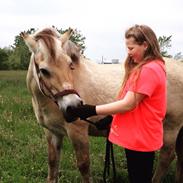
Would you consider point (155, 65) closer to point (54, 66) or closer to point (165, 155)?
point (54, 66)

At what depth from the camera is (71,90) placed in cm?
382

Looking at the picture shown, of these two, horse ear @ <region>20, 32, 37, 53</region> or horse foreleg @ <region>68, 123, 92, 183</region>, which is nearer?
horse ear @ <region>20, 32, 37, 53</region>

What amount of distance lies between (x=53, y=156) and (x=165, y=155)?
5.09 ft

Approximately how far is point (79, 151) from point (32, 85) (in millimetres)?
995

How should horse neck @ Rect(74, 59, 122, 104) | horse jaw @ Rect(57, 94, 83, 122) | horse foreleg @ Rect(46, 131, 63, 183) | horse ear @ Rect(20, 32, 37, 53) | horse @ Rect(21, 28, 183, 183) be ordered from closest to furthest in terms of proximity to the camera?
horse jaw @ Rect(57, 94, 83, 122)
horse @ Rect(21, 28, 183, 183)
horse ear @ Rect(20, 32, 37, 53)
horse neck @ Rect(74, 59, 122, 104)
horse foreleg @ Rect(46, 131, 63, 183)

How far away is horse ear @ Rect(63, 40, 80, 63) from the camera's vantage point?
435 centimetres

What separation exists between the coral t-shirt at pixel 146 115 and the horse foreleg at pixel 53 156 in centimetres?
210

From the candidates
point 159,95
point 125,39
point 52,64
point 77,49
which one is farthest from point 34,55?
point 159,95

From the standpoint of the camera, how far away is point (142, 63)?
3311mm

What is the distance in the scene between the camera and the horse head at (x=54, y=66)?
3.81 m

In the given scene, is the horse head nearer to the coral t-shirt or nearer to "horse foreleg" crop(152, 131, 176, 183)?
the coral t-shirt

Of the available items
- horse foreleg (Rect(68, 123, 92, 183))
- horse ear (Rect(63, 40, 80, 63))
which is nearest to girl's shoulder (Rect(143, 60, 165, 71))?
horse ear (Rect(63, 40, 80, 63))

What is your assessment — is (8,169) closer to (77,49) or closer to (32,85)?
(32,85)

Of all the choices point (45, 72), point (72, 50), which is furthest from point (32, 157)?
point (45, 72)
